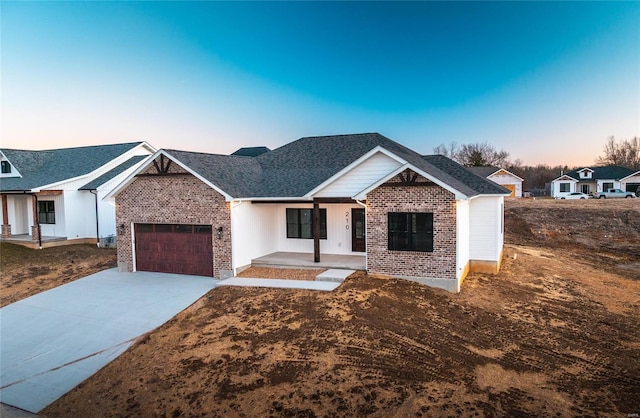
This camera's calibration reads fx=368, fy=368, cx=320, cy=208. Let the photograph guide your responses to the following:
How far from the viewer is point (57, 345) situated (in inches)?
385

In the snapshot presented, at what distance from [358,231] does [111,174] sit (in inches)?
682

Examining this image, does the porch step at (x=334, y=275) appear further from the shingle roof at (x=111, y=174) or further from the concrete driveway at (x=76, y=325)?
the shingle roof at (x=111, y=174)

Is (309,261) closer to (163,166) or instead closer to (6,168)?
(163,166)

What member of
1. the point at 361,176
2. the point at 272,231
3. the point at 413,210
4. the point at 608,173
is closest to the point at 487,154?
the point at 608,173

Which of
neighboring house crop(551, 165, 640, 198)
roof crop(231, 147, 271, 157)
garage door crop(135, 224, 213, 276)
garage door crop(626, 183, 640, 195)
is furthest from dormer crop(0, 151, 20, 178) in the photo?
garage door crop(626, 183, 640, 195)

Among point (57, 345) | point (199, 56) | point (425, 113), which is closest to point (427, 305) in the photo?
point (57, 345)

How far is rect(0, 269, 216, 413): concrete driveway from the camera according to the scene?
26.7ft

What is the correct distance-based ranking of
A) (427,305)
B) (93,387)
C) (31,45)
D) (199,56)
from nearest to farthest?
(93,387) → (427,305) → (31,45) → (199,56)

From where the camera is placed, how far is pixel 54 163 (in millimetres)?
26156

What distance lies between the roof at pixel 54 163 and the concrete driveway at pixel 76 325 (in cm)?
1142

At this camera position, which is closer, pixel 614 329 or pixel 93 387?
pixel 93 387

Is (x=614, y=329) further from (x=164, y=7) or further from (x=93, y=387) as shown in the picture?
(x=164, y=7)

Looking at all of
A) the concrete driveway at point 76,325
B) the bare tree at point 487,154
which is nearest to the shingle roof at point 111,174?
the concrete driveway at point 76,325

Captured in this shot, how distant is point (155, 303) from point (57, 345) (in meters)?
2.87
